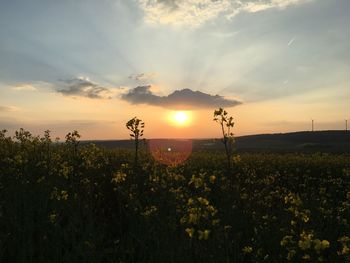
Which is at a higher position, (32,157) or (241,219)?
(32,157)

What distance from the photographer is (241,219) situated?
21.6 ft

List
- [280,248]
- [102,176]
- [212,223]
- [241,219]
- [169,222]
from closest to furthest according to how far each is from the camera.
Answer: [212,223]
[169,222]
[280,248]
[241,219]
[102,176]

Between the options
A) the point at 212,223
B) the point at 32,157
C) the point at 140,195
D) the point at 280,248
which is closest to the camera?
the point at 212,223

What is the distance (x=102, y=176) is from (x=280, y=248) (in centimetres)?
658

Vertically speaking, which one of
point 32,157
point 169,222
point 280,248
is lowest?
point 280,248

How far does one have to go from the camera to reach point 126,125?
7.47 metres

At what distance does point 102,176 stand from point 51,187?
4.45 metres

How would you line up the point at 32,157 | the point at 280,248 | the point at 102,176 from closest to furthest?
the point at 280,248 < the point at 32,157 < the point at 102,176

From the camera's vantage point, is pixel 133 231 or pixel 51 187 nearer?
pixel 133 231

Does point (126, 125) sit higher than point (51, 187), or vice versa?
point (126, 125)

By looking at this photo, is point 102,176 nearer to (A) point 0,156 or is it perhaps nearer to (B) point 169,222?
(A) point 0,156

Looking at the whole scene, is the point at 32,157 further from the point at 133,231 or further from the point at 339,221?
the point at 339,221

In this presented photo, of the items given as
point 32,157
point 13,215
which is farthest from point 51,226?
point 32,157

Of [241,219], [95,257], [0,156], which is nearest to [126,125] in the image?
[241,219]
